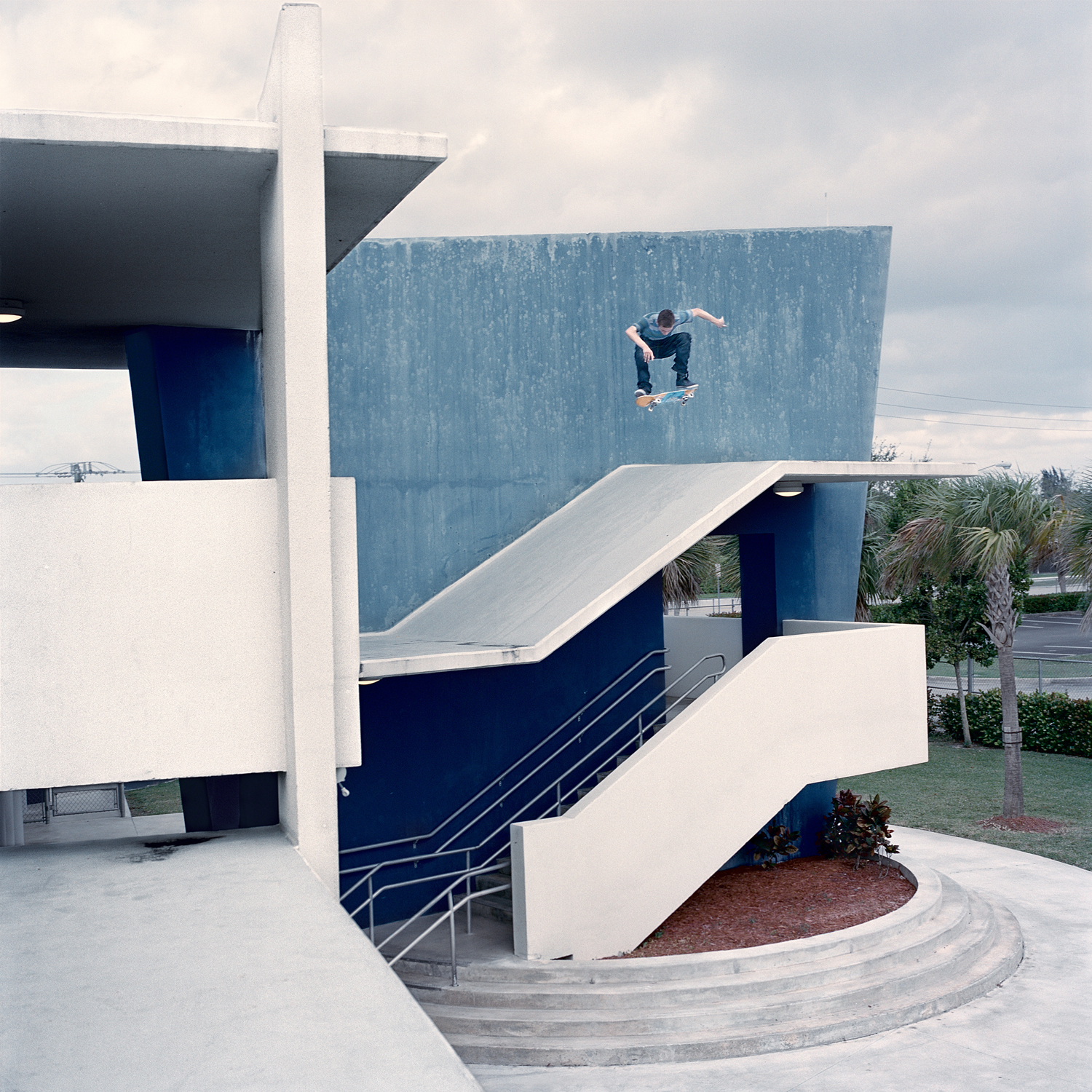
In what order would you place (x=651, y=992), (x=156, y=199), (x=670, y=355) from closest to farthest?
(x=156, y=199)
(x=651, y=992)
(x=670, y=355)

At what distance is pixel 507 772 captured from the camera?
13.4 meters

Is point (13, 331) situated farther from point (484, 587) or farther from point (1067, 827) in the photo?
point (1067, 827)

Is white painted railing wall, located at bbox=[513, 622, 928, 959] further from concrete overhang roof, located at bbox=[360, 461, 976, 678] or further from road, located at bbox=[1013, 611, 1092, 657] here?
road, located at bbox=[1013, 611, 1092, 657]

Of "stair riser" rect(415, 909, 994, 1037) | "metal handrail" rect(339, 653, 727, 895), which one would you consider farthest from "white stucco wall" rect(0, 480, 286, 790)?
"metal handrail" rect(339, 653, 727, 895)

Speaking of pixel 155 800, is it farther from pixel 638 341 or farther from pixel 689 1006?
pixel 689 1006

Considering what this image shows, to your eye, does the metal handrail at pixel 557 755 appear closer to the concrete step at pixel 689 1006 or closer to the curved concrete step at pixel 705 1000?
the curved concrete step at pixel 705 1000

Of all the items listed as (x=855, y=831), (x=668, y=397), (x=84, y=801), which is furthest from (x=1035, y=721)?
(x=84, y=801)

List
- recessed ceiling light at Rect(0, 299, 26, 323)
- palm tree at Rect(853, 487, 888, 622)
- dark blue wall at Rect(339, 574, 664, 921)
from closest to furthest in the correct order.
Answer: recessed ceiling light at Rect(0, 299, 26, 323), dark blue wall at Rect(339, 574, 664, 921), palm tree at Rect(853, 487, 888, 622)

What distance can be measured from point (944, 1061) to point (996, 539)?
403 inches

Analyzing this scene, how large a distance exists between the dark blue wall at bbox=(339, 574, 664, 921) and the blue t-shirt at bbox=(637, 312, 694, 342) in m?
3.00

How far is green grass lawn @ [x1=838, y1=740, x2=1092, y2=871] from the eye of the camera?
17.2 meters

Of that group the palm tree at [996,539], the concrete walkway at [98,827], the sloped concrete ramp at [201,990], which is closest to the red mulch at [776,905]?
the sloped concrete ramp at [201,990]

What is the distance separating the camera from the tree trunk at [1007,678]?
60.4 feet

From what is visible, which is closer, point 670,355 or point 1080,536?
point 670,355
